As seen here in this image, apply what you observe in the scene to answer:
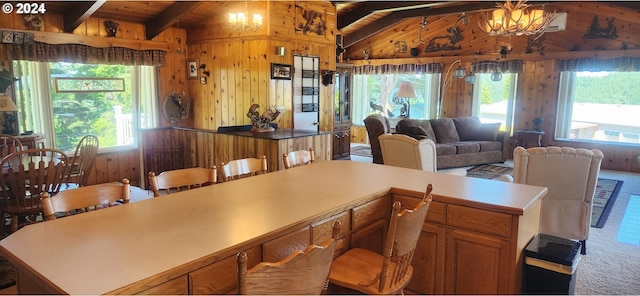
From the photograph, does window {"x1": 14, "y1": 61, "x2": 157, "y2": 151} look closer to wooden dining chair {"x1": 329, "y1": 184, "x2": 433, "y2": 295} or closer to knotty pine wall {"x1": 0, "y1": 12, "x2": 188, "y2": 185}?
knotty pine wall {"x1": 0, "y1": 12, "x2": 188, "y2": 185}

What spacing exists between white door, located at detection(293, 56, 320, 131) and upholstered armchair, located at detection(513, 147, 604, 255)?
3927mm

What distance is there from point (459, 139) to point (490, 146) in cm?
58

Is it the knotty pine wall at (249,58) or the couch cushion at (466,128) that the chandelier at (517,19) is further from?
the couch cushion at (466,128)

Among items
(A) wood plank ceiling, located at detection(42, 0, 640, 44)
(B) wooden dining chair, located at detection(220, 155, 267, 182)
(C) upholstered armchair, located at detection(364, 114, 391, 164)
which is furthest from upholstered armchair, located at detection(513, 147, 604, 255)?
(A) wood plank ceiling, located at detection(42, 0, 640, 44)

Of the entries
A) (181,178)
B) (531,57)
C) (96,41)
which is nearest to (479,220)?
(181,178)

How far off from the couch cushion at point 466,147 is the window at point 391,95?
2388 mm

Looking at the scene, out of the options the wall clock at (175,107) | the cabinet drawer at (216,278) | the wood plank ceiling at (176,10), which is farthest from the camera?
the wall clock at (175,107)

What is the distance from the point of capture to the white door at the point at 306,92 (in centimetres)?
683

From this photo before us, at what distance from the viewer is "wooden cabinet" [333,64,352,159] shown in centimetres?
823

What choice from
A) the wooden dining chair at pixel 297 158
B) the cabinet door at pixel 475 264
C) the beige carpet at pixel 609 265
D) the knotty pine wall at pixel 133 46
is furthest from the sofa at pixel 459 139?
the cabinet door at pixel 475 264

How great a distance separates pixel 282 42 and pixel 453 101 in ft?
16.1

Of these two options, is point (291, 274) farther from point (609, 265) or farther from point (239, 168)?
point (609, 265)

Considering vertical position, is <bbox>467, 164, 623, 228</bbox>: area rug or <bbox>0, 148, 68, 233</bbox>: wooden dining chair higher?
<bbox>0, 148, 68, 233</bbox>: wooden dining chair

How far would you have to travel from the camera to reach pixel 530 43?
27.9 feet
